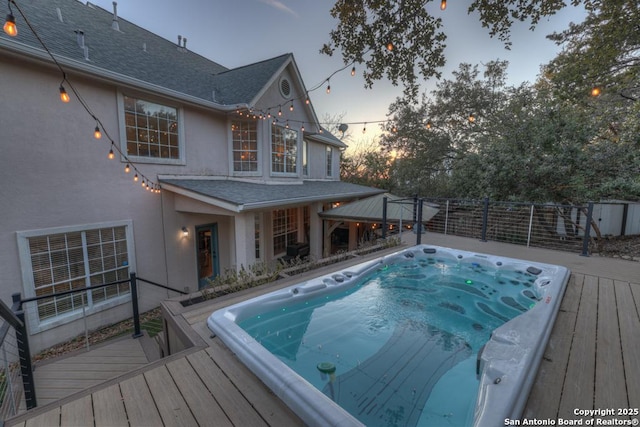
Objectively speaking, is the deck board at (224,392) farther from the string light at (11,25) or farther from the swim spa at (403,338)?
the string light at (11,25)

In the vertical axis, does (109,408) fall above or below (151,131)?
below

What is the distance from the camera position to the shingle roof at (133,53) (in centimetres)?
547

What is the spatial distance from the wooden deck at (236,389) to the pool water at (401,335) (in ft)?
2.13

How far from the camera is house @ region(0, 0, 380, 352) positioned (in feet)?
15.5

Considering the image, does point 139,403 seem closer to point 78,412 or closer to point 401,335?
point 78,412

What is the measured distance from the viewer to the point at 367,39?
4.11m

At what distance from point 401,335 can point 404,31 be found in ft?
14.5

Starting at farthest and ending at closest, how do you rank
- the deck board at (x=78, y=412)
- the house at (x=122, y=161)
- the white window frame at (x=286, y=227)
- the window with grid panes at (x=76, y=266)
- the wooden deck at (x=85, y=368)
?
1. the white window frame at (x=286, y=227)
2. the window with grid panes at (x=76, y=266)
3. the house at (x=122, y=161)
4. the wooden deck at (x=85, y=368)
5. the deck board at (x=78, y=412)

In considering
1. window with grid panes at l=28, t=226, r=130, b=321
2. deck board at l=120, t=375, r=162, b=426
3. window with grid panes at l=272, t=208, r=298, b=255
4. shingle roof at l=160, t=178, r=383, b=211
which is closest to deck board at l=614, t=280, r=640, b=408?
deck board at l=120, t=375, r=162, b=426

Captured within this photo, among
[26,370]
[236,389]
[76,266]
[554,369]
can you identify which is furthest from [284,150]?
[554,369]

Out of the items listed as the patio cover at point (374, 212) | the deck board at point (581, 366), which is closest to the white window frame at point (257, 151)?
the patio cover at point (374, 212)

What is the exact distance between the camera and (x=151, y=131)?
6582 mm

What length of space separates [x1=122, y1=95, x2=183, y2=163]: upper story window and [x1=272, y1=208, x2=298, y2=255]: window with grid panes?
398cm

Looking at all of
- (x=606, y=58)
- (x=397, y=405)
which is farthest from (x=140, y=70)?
(x=606, y=58)
